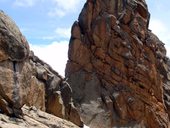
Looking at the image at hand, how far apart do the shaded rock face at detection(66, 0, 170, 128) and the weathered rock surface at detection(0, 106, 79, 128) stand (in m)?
37.2

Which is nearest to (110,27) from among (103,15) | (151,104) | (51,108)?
(103,15)

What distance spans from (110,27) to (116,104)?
40.9 feet

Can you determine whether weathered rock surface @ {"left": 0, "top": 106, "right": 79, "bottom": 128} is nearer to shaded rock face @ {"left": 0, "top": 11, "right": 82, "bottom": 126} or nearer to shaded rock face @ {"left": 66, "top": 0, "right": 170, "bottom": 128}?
shaded rock face @ {"left": 0, "top": 11, "right": 82, "bottom": 126}

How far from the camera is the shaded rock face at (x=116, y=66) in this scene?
70.1 meters

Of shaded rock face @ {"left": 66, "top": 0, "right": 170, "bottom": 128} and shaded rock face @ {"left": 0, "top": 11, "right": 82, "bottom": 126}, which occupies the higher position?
shaded rock face @ {"left": 66, "top": 0, "right": 170, "bottom": 128}

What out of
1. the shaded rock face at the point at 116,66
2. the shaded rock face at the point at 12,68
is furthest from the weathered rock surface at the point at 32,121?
the shaded rock face at the point at 116,66

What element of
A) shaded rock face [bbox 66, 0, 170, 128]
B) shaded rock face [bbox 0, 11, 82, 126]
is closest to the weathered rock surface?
shaded rock face [bbox 0, 11, 82, 126]

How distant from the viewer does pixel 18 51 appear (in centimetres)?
2828

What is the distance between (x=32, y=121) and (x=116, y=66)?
4444cm

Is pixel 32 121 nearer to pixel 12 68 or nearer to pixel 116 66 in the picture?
pixel 12 68

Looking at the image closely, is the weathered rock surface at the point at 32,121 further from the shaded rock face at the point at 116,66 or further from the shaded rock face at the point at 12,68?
the shaded rock face at the point at 116,66

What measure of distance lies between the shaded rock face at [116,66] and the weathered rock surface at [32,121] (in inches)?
1463

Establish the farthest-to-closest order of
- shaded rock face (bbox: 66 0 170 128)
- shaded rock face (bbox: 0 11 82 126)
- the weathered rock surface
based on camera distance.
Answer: shaded rock face (bbox: 66 0 170 128), shaded rock face (bbox: 0 11 82 126), the weathered rock surface

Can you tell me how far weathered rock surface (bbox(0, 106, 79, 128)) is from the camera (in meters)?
25.8
